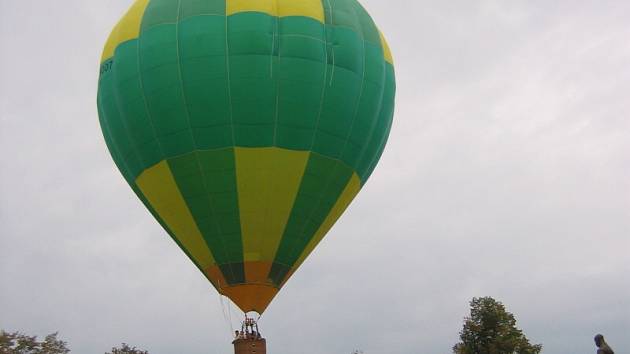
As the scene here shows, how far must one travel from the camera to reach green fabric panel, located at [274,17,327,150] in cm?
1658

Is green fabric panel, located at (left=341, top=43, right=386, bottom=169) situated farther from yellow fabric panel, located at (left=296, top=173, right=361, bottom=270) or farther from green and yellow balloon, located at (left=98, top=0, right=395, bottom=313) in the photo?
yellow fabric panel, located at (left=296, top=173, right=361, bottom=270)

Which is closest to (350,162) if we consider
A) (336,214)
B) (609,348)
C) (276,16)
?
(336,214)

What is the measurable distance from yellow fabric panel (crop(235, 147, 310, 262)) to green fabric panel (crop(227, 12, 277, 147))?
38 centimetres

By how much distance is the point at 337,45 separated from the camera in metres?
17.3

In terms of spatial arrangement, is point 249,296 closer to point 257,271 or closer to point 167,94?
point 257,271

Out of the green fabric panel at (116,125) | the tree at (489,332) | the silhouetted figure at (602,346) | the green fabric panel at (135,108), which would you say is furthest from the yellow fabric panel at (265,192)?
the tree at (489,332)

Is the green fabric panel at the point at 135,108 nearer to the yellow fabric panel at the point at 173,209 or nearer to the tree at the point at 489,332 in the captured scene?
the yellow fabric panel at the point at 173,209

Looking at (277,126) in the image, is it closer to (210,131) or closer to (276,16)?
(210,131)

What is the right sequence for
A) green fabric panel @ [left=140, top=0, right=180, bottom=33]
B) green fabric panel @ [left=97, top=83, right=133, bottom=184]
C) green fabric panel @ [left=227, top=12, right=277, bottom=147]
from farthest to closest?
green fabric panel @ [left=97, top=83, right=133, bottom=184] → green fabric panel @ [left=140, top=0, right=180, bottom=33] → green fabric panel @ [left=227, top=12, right=277, bottom=147]

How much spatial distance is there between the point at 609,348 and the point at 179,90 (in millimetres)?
11288

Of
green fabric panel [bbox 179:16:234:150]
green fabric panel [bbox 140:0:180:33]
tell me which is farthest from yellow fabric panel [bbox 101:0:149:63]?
green fabric panel [bbox 179:16:234:150]

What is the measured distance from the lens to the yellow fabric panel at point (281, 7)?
16859 millimetres

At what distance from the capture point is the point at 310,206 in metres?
17.4

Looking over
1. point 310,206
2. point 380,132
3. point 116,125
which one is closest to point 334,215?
point 310,206
